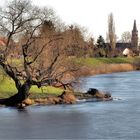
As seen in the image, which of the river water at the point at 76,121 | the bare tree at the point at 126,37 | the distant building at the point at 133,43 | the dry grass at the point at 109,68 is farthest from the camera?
the bare tree at the point at 126,37

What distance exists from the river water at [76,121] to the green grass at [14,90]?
4569 millimetres

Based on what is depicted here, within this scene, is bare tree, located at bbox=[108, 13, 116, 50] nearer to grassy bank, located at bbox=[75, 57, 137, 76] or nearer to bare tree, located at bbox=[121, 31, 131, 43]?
grassy bank, located at bbox=[75, 57, 137, 76]

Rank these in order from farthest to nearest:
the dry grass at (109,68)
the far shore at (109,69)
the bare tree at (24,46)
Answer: the dry grass at (109,68) → the far shore at (109,69) → the bare tree at (24,46)

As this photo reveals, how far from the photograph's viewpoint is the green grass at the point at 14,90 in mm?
42094

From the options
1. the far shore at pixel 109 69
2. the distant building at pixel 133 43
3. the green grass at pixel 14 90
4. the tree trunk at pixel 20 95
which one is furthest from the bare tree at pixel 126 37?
the tree trunk at pixel 20 95

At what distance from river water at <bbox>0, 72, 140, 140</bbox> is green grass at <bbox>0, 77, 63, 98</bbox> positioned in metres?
4.57

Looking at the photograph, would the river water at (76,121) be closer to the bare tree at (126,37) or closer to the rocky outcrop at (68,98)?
the rocky outcrop at (68,98)

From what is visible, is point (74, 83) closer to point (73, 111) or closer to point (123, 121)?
point (73, 111)

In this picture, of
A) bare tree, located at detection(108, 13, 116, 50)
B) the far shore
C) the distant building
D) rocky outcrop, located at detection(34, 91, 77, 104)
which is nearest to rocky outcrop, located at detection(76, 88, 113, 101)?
rocky outcrop, located at detection(34, 91, 77, 104)

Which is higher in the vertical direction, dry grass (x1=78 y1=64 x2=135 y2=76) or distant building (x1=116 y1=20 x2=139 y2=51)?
distant building (x1=116 y1=20 x2=139 y2=51)

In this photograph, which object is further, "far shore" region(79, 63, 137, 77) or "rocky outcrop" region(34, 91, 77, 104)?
"far shore" region(79, 63, 137, 77)

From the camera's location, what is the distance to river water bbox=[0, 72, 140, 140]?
1065 inches

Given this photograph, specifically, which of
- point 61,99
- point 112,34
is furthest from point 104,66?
point 61,99

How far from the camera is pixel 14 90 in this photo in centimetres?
4375
